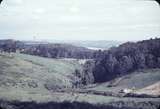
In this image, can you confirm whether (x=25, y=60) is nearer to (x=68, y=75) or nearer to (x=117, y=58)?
(x=68, y=75)

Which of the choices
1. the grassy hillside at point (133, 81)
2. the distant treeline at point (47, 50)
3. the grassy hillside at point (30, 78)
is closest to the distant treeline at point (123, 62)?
the grassy hillside at point (133, 81)

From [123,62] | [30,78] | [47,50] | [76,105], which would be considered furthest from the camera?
[47,50]

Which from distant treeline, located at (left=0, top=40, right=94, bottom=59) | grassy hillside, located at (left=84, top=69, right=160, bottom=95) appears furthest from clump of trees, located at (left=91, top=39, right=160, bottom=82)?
distant treeline, located at (left=0, top=40, right=94, bottom=59)

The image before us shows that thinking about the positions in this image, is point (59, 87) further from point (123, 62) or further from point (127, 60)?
point (127, 60)

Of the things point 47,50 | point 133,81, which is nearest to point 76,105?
point 133,81

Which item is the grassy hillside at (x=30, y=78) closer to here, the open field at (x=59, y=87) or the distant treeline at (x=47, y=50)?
the open field at (x=59, y=87)
